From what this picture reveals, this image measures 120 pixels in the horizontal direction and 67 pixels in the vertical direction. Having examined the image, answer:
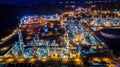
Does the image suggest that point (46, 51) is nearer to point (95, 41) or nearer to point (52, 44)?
point (52, 44)

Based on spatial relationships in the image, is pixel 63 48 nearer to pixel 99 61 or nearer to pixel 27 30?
pixel 99 61

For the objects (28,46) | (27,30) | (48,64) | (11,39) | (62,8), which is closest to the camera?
(48,64)

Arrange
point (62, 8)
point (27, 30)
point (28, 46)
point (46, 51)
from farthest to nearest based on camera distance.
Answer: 1. point (62, 8)
2. point (27, 30)
3. point (28, 46)
4. point (46, 51)

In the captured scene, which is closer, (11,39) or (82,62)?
(82,62)

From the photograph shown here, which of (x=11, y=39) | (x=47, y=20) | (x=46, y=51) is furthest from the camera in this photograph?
(x=47, y=20)

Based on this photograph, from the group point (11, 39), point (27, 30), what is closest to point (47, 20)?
point (27, 30)

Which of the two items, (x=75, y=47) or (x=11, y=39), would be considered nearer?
(x=75, y=47)

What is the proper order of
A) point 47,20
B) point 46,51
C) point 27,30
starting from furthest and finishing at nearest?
point 47,20, point 27,30, point 46,51

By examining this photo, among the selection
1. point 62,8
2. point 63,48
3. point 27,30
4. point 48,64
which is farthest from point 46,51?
point 62,8

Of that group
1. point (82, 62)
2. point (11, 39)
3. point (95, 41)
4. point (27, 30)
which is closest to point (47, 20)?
point (27, 30)
